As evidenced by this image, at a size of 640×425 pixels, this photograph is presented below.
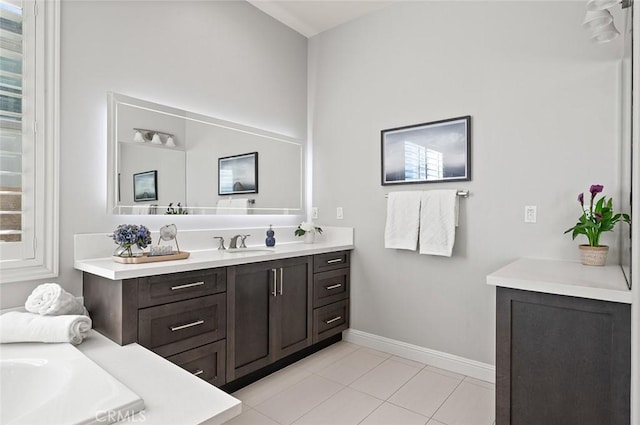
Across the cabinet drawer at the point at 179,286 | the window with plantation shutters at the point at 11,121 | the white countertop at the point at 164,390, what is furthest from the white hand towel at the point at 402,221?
the window with plantation shutters at the point at 11,121

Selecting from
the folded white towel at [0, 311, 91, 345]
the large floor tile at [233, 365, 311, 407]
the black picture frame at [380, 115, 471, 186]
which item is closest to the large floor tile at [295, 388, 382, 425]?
the large floor tile at [233, 365, 311, 407]

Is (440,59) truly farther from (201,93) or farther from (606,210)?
(201,93)

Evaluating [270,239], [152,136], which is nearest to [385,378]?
[270,239]

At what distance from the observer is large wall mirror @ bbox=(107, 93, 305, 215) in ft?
7.12

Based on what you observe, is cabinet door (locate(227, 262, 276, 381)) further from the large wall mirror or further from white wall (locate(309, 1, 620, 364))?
white wall (locate(309, 1, 620, 364))

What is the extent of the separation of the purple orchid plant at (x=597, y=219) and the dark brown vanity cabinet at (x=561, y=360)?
0.68 m

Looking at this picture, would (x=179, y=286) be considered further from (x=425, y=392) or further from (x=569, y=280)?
(x=569, y=280)

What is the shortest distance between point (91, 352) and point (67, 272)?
0.65 m

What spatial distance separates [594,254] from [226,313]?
2125 mm

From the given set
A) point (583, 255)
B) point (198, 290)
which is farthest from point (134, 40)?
point (583, 255)

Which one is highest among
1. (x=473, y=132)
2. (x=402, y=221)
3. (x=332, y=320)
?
(x=473, y=132)

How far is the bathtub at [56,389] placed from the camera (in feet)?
3.11

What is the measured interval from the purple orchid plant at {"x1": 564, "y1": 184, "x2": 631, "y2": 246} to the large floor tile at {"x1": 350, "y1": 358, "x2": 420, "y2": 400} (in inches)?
57.0

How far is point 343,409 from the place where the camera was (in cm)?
210
